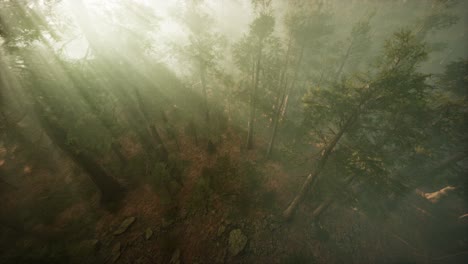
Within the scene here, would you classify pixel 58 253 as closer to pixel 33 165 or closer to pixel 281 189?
pixel 33 165

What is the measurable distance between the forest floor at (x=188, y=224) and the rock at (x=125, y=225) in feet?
0.16

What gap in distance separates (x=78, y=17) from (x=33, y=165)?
12314 mm

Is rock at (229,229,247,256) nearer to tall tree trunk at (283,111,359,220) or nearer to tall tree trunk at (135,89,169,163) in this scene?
tall tree trunk at (283,111,359,220)

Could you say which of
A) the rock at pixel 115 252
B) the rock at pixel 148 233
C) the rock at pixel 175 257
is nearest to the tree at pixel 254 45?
the rock at pixel 175 257

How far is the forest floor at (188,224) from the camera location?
25.0 feet

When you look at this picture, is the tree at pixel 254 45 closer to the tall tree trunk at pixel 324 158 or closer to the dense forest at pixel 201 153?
the dense forest at pixel 201 153

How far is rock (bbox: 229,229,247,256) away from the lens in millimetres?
8406

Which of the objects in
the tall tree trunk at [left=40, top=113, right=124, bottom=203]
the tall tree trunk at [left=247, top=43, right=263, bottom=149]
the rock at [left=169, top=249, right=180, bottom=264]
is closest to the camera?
the tall tree trunk at [left=40, top=113, right=124, bottom=203]

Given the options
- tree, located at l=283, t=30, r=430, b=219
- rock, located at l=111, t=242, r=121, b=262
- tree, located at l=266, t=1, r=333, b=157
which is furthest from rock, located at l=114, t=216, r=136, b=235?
tree, located at l=266, t=1, r=333, b=157

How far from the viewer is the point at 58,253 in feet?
23.0

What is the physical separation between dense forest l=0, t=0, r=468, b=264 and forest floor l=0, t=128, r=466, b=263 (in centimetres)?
8

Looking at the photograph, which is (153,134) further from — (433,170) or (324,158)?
(433,170)

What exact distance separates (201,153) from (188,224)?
5.34 m

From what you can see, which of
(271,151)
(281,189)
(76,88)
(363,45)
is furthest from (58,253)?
(363,45)
